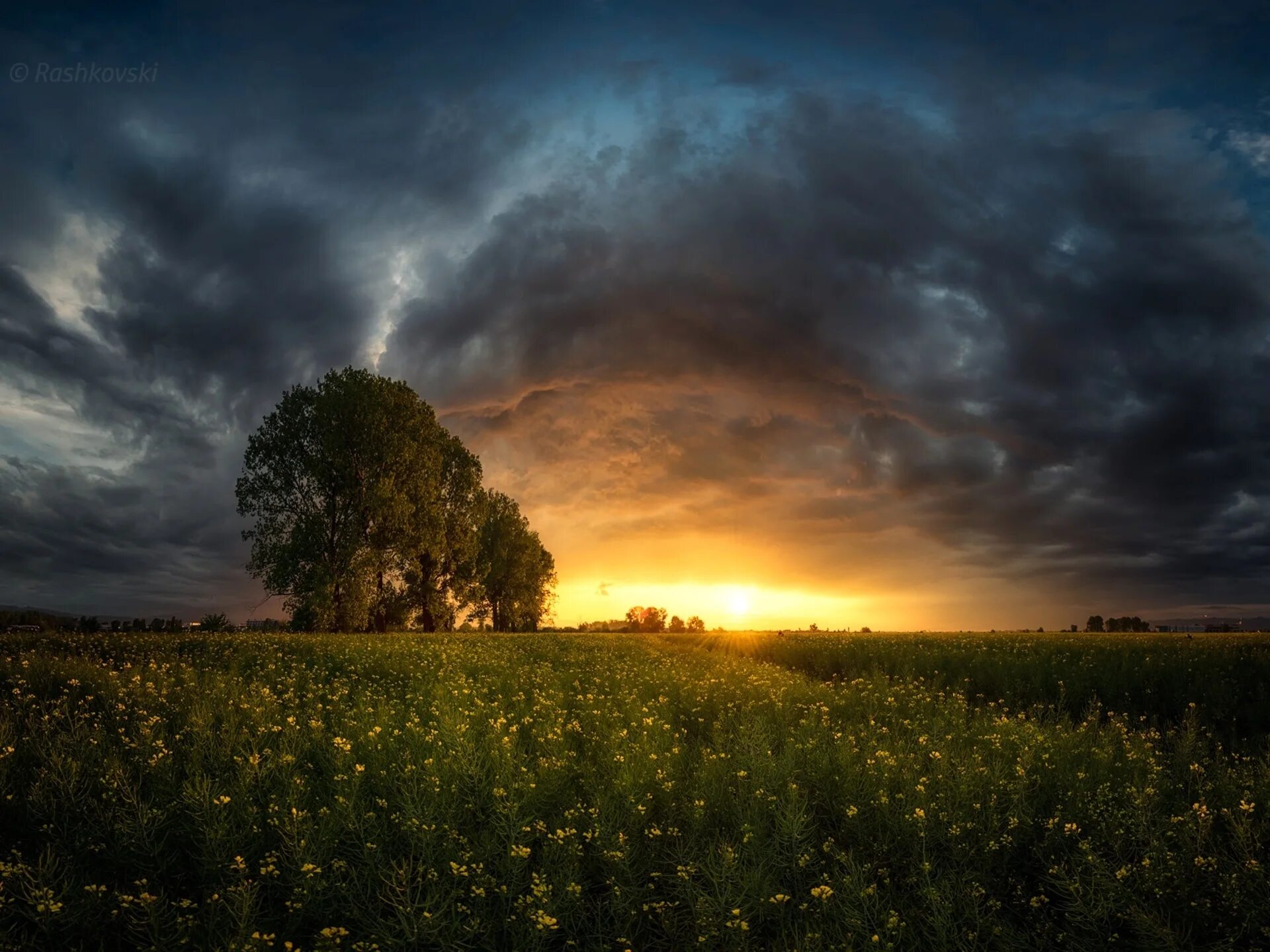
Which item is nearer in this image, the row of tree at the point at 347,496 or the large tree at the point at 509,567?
the row of tree at the point at 347,496

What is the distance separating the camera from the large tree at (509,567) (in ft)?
216

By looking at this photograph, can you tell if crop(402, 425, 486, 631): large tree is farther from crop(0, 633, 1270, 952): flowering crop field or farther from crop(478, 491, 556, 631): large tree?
crop(0, 633, 1270, 952): flowering crop field

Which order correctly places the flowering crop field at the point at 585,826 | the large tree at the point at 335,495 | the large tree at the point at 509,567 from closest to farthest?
1. the flowering crop field at the point at 585,826
2. the large tree at the point at 335,495
3. the large tree at the point at 509,567

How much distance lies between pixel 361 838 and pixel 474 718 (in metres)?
4.56

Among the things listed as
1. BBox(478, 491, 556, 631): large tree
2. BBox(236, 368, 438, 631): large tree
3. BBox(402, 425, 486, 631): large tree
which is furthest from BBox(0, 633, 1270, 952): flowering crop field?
BBox(478, 491, 556, 631): large tree

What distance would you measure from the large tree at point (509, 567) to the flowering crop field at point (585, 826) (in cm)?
5264

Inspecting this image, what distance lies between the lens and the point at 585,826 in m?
7.49

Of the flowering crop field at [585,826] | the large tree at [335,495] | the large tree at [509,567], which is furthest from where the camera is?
the large tree at [509,567]

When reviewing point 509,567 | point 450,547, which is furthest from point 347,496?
point 509,567

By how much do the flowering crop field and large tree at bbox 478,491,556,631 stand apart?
52.6 meters

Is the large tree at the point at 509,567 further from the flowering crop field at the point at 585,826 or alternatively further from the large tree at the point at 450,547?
the flowering crop field at the point at 585,826

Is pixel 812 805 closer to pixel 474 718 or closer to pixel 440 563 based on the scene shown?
pixel 474 718

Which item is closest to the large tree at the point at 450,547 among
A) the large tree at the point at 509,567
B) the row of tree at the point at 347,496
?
the row of tree at the point at 347,496

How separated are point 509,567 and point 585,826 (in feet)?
199
